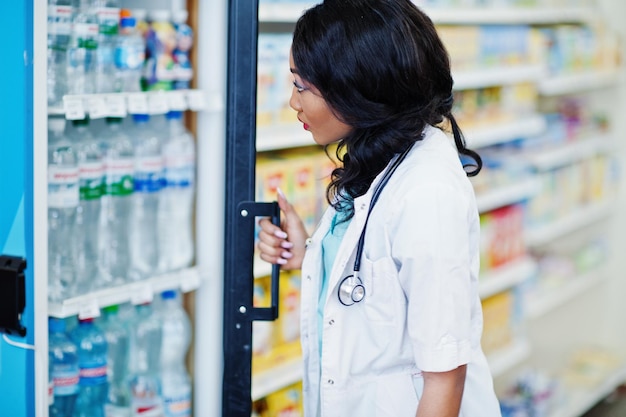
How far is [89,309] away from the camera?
240 cm

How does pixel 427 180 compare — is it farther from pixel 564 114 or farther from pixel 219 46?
pixel 564 114

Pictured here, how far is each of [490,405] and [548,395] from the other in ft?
9.90

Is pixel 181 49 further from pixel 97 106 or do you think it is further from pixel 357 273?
pixel 357 273

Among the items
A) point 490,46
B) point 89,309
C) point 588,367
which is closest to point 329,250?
point 89,309

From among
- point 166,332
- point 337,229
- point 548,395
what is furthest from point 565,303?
point 337,229

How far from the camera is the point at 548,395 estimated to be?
4895 mm

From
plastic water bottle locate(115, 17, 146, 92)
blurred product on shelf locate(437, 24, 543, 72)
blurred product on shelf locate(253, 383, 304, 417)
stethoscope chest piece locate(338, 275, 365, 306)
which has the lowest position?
blurred product on shelf locate(253, 383, 304, 417)

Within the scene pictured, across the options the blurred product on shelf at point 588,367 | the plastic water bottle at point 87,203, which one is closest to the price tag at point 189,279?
the plastic water bottle at point 87,203

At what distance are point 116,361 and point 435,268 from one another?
1.39 meters

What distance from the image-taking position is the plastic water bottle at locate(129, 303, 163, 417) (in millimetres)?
2738

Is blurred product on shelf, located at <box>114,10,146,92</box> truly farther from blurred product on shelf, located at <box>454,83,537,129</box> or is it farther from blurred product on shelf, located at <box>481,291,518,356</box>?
blurred product on shelf, located at <box>481,291,518,356</box>

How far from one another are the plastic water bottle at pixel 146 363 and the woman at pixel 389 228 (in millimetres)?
872

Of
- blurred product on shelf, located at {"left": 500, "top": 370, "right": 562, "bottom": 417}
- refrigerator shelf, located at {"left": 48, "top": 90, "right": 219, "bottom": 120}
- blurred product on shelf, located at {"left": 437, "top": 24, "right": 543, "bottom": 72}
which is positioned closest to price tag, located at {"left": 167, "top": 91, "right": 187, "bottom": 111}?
refrigerator shelf, located at {"left": 48, "top": 90, "right": 219, "bottom": 120}

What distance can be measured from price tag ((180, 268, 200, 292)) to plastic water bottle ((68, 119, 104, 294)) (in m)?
0.25
